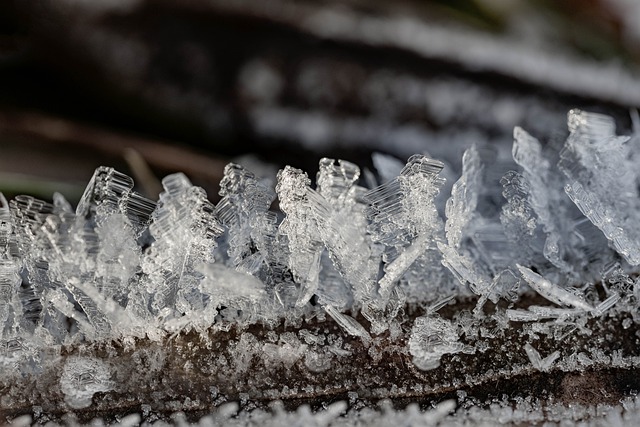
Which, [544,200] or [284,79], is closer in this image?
[544,200]

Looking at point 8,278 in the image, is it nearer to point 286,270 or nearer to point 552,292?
point 286,270

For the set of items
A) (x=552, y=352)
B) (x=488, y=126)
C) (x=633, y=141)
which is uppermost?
(x=488, y=126)

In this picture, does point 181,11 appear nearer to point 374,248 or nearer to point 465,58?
point 465,58

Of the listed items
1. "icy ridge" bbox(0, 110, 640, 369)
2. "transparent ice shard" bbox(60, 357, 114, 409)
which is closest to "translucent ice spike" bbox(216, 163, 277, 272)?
"icy ridge" bbox(0, 110, 640, 369)

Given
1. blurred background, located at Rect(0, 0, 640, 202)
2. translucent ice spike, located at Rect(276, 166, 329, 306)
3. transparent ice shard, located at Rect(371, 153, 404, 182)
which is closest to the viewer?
translucent ice spike, located at Rect(276, 166, 329, 306)

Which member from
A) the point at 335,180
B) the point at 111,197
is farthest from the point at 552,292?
the point at 111,197

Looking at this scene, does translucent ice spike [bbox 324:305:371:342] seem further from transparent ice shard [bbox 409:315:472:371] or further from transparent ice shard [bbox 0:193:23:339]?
transparent ice shard [bbox 0:193:23:339]

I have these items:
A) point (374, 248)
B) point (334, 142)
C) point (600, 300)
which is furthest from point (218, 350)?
point (334, 142)
